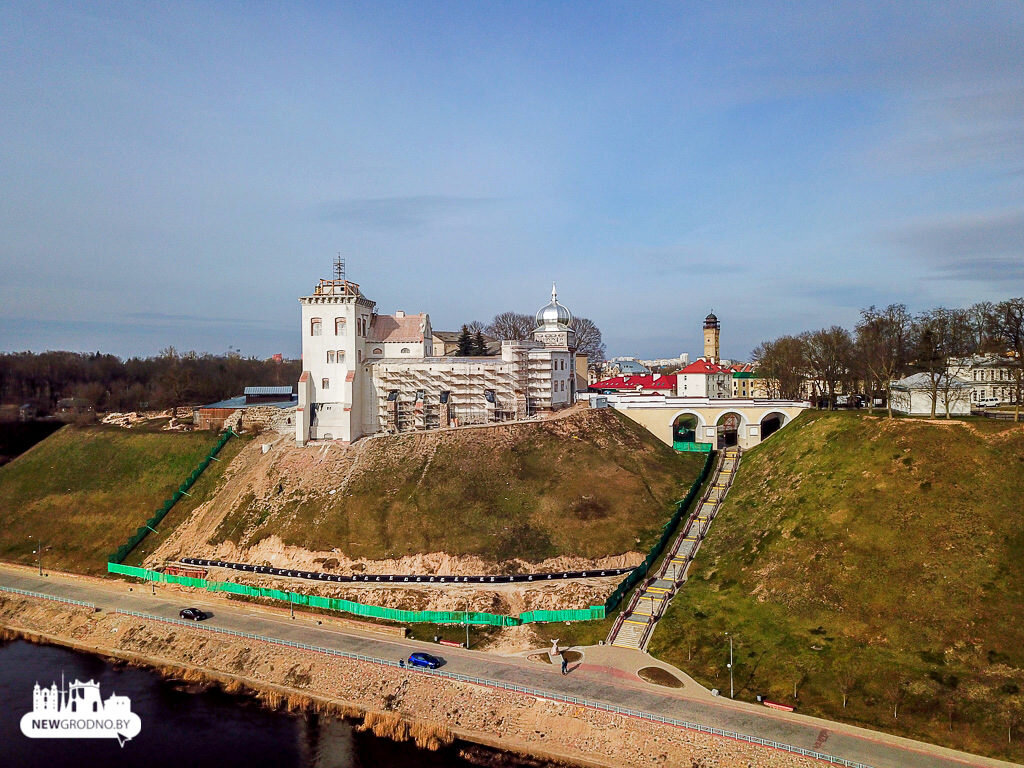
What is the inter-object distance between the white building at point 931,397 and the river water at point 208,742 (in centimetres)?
4804

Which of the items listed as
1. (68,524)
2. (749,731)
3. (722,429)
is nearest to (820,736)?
(749,731)

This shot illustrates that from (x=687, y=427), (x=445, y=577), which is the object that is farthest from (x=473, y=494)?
(x=687, y=427)

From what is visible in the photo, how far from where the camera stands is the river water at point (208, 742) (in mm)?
34719

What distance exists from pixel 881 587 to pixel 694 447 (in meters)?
32.9

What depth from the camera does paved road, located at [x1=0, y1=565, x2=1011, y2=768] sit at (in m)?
31.5

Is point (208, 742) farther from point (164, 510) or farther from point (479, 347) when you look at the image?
point (479, 347)

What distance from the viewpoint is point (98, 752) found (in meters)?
36.5

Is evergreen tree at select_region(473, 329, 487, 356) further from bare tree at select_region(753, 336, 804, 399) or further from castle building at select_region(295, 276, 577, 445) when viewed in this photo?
bare tree at select_region(753, 336, 804, 399)

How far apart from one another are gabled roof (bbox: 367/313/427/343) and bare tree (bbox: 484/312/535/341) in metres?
46.8

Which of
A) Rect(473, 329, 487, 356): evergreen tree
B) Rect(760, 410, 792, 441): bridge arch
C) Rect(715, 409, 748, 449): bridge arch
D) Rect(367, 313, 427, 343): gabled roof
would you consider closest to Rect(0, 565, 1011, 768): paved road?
Rect(367, 313, 427, 343): gabled roof

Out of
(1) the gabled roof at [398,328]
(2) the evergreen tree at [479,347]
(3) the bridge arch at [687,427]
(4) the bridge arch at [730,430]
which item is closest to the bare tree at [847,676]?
(4) the bridge arch at [730,430]

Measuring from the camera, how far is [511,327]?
403 feet

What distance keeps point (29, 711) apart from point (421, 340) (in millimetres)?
44252

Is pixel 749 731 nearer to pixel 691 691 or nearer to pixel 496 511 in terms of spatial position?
pixel 691 691
